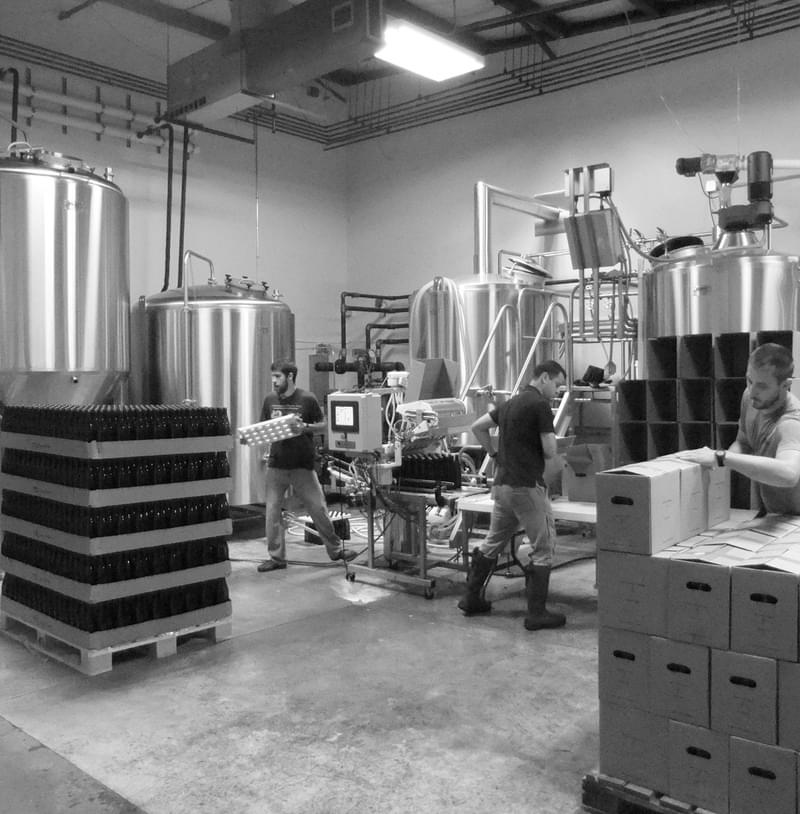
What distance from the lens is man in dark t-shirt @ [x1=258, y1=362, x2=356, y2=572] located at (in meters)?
5.25

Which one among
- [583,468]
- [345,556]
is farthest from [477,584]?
[345,556]

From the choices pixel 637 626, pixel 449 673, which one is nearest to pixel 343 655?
pixel 449 673

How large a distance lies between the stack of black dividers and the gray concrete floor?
0.22 meters

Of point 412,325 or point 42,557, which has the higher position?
point 412,325

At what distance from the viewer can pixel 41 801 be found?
7.97 feet

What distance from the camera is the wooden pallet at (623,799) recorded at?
Answer: 2129 mm

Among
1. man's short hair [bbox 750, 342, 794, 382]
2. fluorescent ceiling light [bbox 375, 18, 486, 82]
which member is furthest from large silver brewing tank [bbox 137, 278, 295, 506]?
man's short hair [bbox 750, 342, 794, 382]

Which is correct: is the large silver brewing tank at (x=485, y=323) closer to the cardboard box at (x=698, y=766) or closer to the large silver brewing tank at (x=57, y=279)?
the large silver brewing tank at (x=57, y=279)

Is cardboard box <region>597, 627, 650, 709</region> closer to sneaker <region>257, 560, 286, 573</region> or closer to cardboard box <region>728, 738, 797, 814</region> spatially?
cardboard box <region>728, 738, 797, 814</region>

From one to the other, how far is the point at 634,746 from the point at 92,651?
2.31 metres

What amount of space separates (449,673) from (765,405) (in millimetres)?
1804

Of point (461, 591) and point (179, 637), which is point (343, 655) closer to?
point (179, 637)

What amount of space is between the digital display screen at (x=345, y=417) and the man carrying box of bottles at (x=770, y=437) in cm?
Answer: 238

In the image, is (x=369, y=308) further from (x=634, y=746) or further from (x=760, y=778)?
(x=760, y=778)
